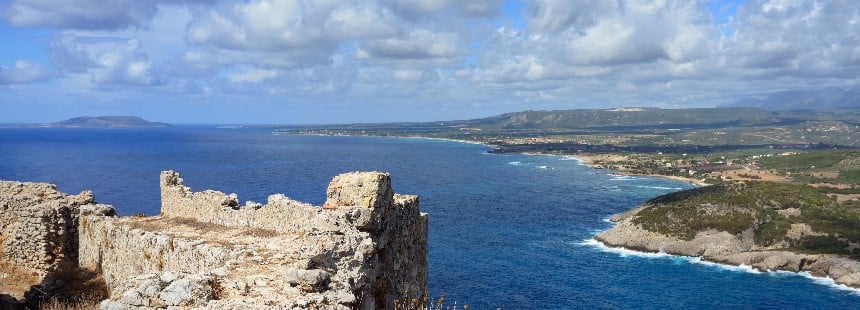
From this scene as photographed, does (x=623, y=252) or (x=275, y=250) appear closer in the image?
(x=275, y=250)

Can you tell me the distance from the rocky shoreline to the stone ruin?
71816 millimetres

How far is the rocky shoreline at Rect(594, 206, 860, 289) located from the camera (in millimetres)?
70125

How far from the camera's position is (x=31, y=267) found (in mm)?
19234

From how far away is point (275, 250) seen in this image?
456 inches

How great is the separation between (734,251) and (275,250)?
80957 millimetres

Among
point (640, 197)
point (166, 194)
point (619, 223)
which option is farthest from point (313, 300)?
point (640, 197)

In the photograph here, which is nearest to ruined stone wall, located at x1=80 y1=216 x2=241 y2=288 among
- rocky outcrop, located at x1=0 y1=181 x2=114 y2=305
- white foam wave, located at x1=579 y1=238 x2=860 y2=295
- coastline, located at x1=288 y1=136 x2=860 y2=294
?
rocky outcrop, located at x1=0 y1=181 x2=114 y2=305

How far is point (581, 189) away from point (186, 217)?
11944 cm

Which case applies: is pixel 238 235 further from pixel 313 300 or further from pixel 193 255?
pixel 313 300

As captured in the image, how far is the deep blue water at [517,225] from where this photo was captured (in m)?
61.3

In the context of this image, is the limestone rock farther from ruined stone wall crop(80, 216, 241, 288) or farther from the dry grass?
the dry grass

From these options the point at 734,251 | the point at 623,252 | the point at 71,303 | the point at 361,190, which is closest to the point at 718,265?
the point at 734,251

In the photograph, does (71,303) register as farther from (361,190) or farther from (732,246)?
(732,246)

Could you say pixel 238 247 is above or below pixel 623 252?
above
